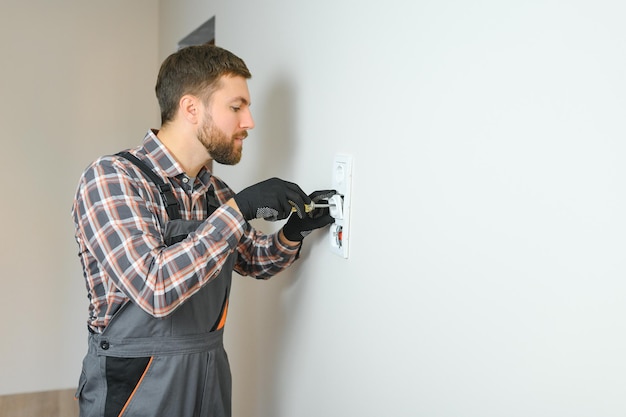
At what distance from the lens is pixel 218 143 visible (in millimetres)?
1596

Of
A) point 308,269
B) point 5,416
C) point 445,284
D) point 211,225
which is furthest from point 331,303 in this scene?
point 5,416

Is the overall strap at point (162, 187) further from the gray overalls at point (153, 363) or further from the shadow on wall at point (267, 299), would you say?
the shadow on wall at point (267, 299)

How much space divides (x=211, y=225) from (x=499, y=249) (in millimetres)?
634

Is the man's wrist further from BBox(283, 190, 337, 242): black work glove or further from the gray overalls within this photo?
the gray overalls

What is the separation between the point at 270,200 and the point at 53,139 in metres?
2.37

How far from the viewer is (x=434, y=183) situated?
1.13 m

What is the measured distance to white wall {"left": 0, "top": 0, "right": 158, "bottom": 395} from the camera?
3.37m

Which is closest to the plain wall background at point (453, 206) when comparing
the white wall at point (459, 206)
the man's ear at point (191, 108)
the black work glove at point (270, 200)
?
the white wall at point (459, 206)

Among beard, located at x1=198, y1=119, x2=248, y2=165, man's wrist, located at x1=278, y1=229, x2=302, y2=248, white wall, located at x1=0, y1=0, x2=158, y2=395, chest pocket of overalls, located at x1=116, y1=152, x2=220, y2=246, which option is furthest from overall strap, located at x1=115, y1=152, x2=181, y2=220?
white wall, located at x1=0, y1=0, x2=158, y2=395

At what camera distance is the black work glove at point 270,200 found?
4.78 ft

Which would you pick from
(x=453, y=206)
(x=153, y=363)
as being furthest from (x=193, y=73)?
(x=453, y=206)

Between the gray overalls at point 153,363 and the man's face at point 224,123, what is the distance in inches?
7.2

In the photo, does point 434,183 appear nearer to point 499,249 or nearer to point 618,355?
point 499,249

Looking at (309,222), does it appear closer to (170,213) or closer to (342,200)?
(342,200)
